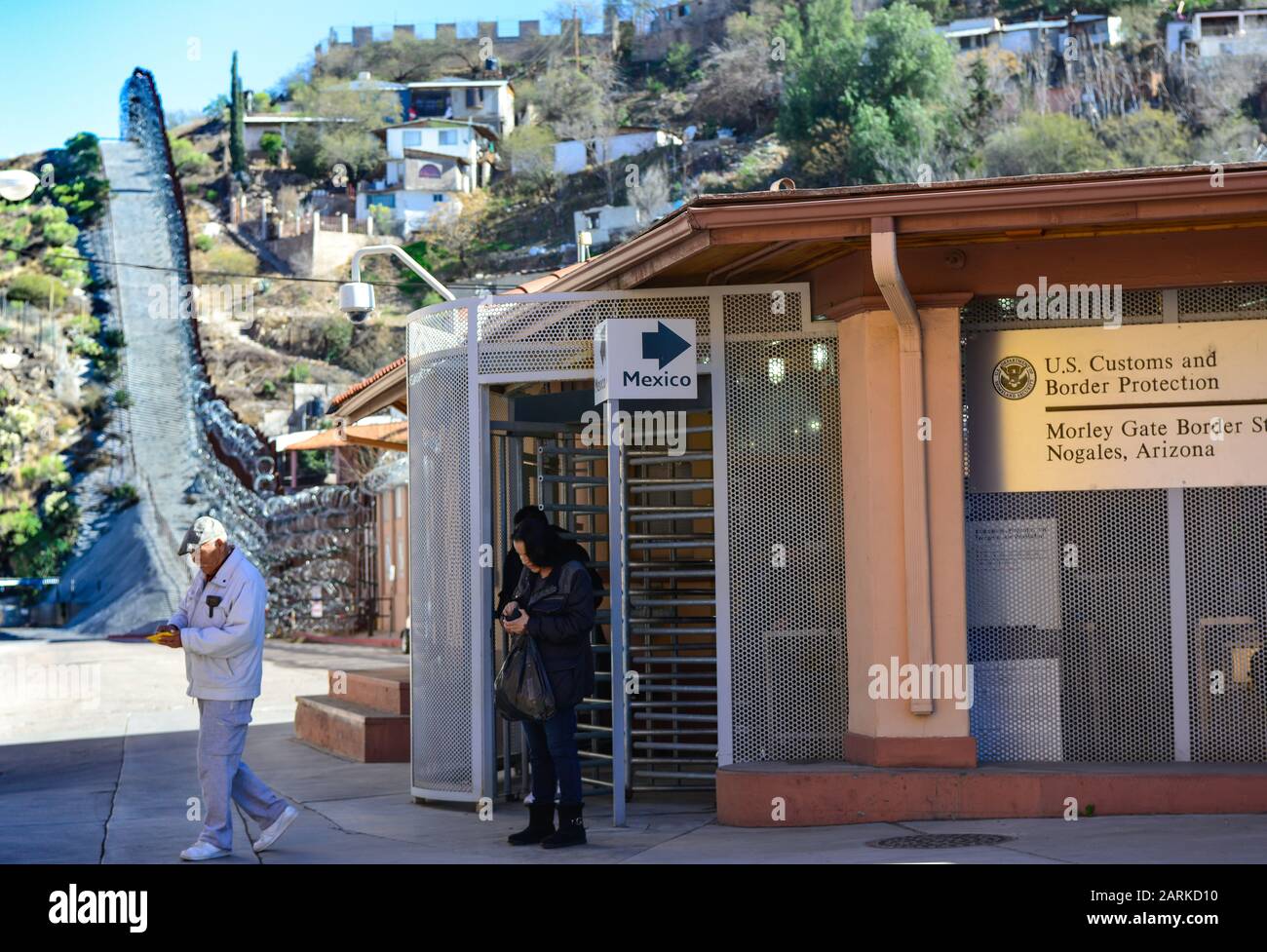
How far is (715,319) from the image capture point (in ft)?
33.6

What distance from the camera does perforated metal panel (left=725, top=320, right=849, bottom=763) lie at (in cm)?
1004

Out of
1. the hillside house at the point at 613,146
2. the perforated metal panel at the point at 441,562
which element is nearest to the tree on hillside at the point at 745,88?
the hillside house at the point at 613,146

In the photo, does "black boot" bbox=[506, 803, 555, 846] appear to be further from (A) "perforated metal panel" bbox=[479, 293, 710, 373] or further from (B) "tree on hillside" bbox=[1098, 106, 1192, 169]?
(B) "tree on hillside" bbox=[1098, 106, 1192, 169]

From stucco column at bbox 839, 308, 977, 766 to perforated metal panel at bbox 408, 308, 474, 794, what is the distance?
2.61m

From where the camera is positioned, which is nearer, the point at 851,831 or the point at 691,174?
the point at 851,831

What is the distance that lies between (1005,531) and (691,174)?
3464 inches

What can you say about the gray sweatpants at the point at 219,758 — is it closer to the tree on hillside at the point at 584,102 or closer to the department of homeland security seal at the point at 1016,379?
the department of homeland security seal at the point at 1016,379

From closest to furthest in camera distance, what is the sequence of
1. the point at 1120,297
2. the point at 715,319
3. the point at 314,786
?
the point at 1120,297 < the point at 715,319 < the point at 314,786

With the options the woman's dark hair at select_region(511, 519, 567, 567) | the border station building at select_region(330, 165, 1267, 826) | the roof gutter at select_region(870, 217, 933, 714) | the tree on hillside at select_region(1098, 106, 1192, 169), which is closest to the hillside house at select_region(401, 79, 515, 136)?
the tree on hillside at select_region(1098, 106, 1192, 169)

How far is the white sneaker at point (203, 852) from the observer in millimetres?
8484

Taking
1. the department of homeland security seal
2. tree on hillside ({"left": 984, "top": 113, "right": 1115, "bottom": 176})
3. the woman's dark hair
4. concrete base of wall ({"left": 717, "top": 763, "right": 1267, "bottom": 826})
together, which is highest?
tree on hillside ({"left": 984, "top": 113, "right": 1115, "bottom": 176})

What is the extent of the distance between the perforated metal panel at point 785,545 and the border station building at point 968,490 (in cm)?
2
